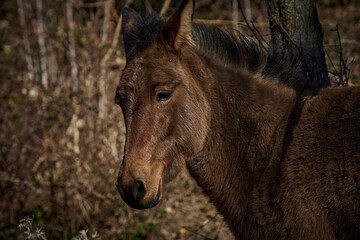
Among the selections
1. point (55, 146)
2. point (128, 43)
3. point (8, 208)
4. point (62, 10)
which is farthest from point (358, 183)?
point (62, 10)

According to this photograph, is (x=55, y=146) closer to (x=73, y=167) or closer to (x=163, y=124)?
(x=73, y=167)

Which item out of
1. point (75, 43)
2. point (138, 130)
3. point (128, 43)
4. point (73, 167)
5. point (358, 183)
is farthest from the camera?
point (75, 43)

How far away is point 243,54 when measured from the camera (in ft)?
10.4

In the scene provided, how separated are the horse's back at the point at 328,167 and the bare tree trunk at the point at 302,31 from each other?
A: 73 centimetres

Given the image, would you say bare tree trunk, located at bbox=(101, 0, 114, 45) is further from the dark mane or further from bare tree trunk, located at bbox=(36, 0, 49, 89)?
the dark mane

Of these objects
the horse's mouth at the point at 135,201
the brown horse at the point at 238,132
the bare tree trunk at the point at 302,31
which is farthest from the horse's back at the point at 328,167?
the horse's mouth at the point at 135,201

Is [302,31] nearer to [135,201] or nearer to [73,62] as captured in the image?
[135,201]

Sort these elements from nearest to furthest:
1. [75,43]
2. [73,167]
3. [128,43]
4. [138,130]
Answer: [138,130]
[128,43]
[73,167]
[75,43]

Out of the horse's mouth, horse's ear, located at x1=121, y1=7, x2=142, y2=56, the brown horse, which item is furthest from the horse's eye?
the horse's mouth

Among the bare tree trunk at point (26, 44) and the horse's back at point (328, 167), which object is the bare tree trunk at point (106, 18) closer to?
the bare tree trunk at point (26, 44)

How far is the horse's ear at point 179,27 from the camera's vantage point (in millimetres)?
2896

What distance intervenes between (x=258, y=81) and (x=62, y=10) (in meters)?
5.81

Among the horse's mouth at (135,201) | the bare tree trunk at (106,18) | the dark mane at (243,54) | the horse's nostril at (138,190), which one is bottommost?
the bare tree trunk at (106,18)

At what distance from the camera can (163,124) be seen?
2.94 m
